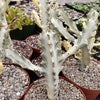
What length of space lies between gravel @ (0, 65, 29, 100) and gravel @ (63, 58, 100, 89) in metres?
0.42

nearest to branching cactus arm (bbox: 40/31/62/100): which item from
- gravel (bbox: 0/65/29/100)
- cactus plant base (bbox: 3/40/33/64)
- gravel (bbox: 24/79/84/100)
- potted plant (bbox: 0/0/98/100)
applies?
potted plant (bbox: 0/0/98/100)

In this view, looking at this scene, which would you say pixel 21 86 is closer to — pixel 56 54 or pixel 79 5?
pixel 56 54

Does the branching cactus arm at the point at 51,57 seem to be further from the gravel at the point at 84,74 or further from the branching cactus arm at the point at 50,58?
the gravel at the point at 84,74

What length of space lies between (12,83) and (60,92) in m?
0.42

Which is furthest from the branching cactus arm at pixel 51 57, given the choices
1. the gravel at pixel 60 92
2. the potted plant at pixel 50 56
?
the gravel at pixel 60 92

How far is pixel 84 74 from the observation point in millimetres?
1406

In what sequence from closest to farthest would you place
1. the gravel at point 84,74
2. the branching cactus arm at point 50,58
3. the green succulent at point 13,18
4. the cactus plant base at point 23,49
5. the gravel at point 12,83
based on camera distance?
the branching cactus arm at point 50,58 < the gravel at point 12,83 < the gravel at point 84,74 < the cactus plant base at point 23,49 < the green succulent at point 13,18

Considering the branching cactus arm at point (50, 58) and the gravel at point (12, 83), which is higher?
the branching cactus arm at point (50, 58)

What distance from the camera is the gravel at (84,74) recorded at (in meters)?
1.31

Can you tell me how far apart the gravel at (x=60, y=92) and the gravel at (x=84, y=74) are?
112mm

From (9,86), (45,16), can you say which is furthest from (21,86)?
(45,16)

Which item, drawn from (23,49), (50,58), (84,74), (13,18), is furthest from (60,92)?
(13,18)

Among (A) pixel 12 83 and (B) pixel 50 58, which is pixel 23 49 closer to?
(A) pixel 12 83

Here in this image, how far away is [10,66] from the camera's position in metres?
1.39
